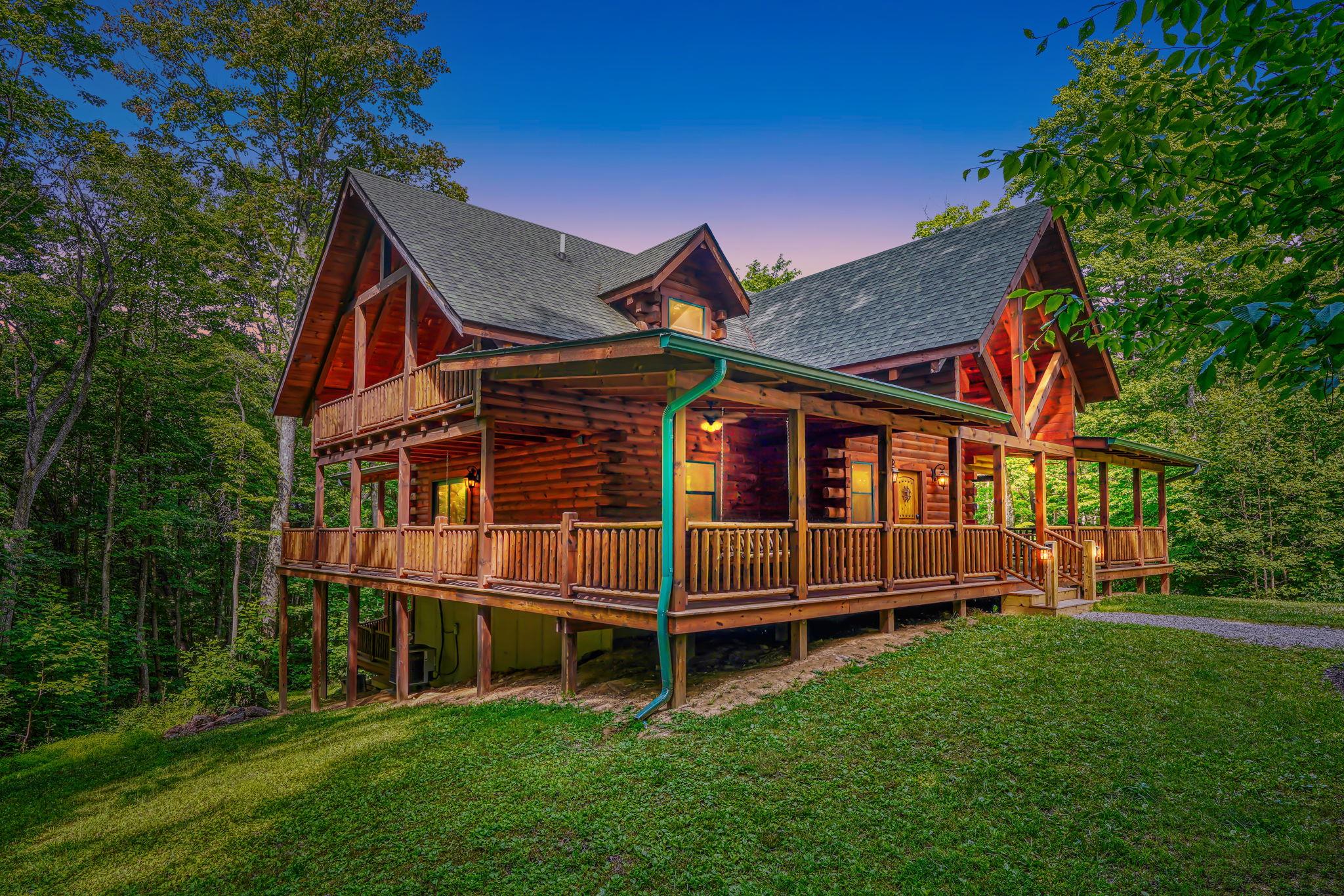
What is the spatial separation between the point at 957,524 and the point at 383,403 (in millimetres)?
12078

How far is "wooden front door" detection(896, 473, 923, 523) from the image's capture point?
634 inches

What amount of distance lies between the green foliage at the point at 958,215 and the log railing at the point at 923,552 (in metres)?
25.6

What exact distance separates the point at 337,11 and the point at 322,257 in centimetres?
1402

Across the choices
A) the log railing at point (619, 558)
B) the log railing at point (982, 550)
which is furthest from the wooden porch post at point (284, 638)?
the log railing at point (982, 550)

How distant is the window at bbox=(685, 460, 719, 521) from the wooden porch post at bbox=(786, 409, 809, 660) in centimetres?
472

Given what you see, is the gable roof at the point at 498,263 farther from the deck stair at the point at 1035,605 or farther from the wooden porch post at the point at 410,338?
the deck stair at the point at 1035,605

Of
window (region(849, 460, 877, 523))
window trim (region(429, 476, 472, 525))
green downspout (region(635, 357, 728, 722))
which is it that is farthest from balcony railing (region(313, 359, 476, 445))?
window (region(849, 460, 877, 523))

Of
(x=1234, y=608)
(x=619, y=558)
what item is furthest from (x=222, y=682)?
(x=1234, y=608)

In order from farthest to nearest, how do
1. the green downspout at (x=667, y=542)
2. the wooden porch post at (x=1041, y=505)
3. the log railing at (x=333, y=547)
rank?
the log railing at (x=333, y=547)
the wooden porch post at (x=1041, y=505)
the green downspout at (x=667, y=542)

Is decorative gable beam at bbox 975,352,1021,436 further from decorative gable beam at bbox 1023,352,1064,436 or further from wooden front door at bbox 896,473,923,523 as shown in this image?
wooden front door at bbox 896,473,923,523

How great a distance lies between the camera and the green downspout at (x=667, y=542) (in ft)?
25.9

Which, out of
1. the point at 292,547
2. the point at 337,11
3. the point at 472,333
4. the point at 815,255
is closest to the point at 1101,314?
the point at 472,333

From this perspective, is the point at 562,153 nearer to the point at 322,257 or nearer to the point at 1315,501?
the point at 322,257

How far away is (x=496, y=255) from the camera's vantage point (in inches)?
603
